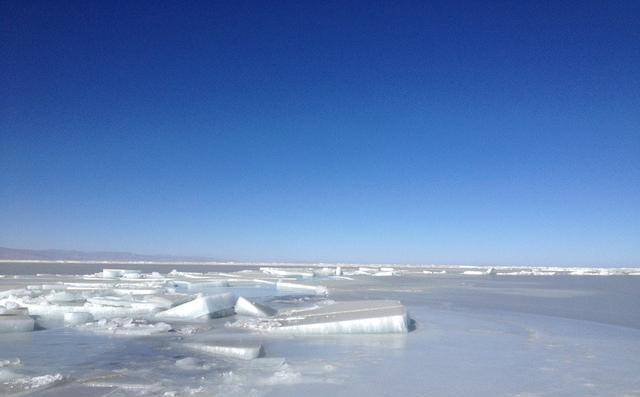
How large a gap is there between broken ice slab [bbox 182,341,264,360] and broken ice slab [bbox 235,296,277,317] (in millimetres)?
3320

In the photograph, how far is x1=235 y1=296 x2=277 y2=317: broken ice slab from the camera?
37.7 feet

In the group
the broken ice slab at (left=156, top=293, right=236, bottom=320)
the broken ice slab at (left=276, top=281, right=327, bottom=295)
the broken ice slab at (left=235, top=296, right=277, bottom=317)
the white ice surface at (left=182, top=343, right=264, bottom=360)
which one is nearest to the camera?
the white ice surface at (left=182, top=343, right=264, bottom=360)

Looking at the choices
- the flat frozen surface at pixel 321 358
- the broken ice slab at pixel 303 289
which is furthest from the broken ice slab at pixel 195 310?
the broken ice slab at pixel 303 289

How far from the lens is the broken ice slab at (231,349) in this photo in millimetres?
7305

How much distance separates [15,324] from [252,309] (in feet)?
14.9

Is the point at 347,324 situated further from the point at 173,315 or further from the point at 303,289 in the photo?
the point at 303,289

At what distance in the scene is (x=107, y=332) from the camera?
30.6ft

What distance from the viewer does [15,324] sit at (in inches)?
357

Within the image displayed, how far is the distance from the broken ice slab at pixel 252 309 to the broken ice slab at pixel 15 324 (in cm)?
426

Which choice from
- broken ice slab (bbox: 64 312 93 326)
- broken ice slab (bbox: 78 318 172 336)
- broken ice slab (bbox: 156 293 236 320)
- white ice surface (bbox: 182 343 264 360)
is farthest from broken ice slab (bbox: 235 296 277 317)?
white ice surface (bbox: 182 343 264 360)

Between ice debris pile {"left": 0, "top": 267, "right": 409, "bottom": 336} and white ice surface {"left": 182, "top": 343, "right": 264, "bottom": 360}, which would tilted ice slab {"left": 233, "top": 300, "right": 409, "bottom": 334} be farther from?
white ice surface {"left": 182, "top": 343, "right": 264, "bottom": 360}

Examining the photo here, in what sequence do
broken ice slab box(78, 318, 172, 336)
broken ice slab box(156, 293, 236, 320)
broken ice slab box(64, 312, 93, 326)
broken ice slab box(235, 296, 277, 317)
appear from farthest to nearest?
broken ice slab box(235, 296, 277, 317) → broken ice slab box(156, 293, 236, 320) → broken ice slab box(64, 312, 93, 326) → broken ice slab box(78, 318, 172, 336)

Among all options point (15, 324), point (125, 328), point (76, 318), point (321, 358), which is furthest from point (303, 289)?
point (321, 358)

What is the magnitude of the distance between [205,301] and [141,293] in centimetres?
545
